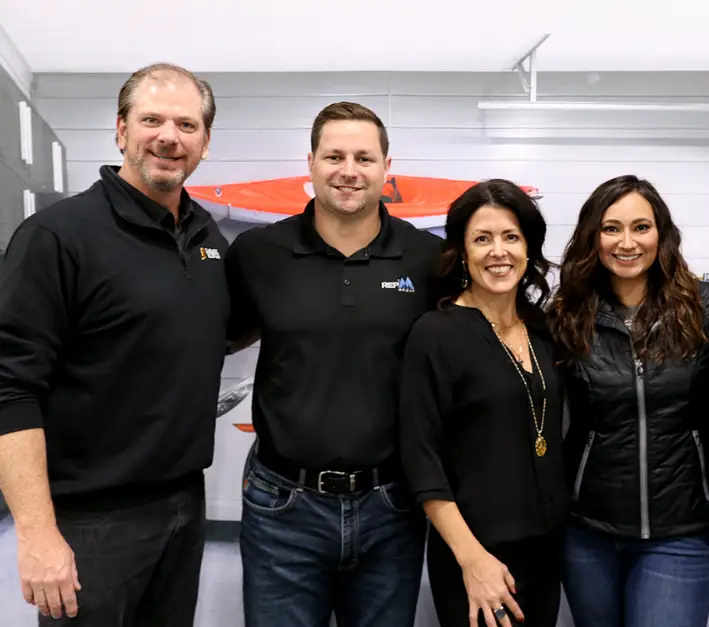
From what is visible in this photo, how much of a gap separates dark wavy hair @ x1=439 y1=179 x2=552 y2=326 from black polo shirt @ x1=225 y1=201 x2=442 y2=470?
0.06 m

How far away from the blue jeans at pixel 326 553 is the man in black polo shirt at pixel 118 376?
0.16 metres

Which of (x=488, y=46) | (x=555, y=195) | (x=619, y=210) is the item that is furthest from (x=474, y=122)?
(x=619, y=210)

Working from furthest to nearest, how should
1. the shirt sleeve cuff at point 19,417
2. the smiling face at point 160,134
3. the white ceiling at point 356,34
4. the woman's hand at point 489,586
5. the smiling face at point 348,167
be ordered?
the white ceiling at point 356,34, the smiling face at point 348,167, the smiling face at point 160,134, the woman's hand at point 489,586, the shirt sleeve cuff at point 19,417

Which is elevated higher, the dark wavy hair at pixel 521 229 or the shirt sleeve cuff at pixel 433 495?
the dark wavy hair at pixel 521 229

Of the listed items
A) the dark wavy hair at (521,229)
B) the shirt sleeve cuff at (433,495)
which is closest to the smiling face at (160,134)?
the dark wavy hair at (521,229)

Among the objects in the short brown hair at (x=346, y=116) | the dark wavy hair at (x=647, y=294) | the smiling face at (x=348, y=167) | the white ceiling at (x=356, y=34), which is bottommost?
the dark wavy hair at (x=647, y=294)

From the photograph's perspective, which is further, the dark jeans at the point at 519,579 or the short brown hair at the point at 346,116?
the short brown hair at the point at 346,116

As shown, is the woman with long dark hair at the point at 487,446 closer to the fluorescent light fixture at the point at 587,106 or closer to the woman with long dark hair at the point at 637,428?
the woman with long dark hair at the point at 637,428

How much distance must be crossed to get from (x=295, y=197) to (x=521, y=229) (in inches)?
53.8

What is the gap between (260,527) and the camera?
1457 mm

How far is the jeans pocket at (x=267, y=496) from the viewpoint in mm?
1421

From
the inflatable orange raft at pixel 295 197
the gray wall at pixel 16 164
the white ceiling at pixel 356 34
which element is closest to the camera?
the gray wall at pixel 16 164

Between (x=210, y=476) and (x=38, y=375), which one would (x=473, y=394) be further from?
(x=210, y=476)

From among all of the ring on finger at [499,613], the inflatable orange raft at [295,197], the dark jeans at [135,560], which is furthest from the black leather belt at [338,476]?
the inflatable orange raft at [295,197]
